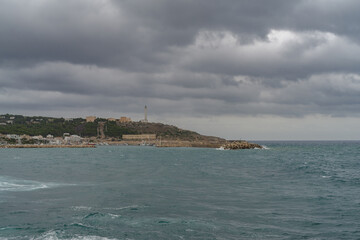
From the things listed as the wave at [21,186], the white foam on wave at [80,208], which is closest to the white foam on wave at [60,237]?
the white foam on wave at [80,208]

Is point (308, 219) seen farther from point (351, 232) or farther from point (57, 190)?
point (57, 190)

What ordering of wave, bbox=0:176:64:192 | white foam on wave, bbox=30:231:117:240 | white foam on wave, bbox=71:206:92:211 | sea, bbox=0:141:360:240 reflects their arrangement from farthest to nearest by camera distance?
wave, bbox=0:176:64:192 < white foam on wave, bbox=71:206:92:211 < sea, bbox=0:141:360:240 < white foam on wave, bbox=30:231:117:240

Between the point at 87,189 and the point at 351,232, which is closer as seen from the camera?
the point at 351,232

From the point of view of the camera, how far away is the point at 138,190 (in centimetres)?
2920

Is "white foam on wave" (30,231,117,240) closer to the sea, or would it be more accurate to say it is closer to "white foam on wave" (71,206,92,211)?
the sea

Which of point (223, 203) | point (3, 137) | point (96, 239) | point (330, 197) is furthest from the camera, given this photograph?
point (3, 137)

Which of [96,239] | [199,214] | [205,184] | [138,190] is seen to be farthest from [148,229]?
[205,184]

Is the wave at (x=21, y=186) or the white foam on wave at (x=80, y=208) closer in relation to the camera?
the white foam on wave at (x=80, y=208)

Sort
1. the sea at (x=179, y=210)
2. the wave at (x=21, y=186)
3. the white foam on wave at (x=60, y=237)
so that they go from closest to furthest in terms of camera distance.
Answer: the white foam on wave at (x=60, y=237), the sea at (x=179, y=210), the wave at (x=21, y=186)

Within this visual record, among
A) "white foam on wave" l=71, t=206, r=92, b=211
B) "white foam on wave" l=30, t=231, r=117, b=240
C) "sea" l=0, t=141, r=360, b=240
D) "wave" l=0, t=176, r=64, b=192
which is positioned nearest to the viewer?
"white foam on wave" l=30, t=231, r=117, b=240

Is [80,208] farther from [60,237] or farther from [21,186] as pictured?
[21,186]

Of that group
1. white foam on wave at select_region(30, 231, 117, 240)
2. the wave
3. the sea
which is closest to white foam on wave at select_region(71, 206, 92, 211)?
the sea

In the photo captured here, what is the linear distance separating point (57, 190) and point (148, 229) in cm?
1502

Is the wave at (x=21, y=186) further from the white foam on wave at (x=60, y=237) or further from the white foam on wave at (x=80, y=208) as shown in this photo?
the white foam on wave at (x=60, y=237)
